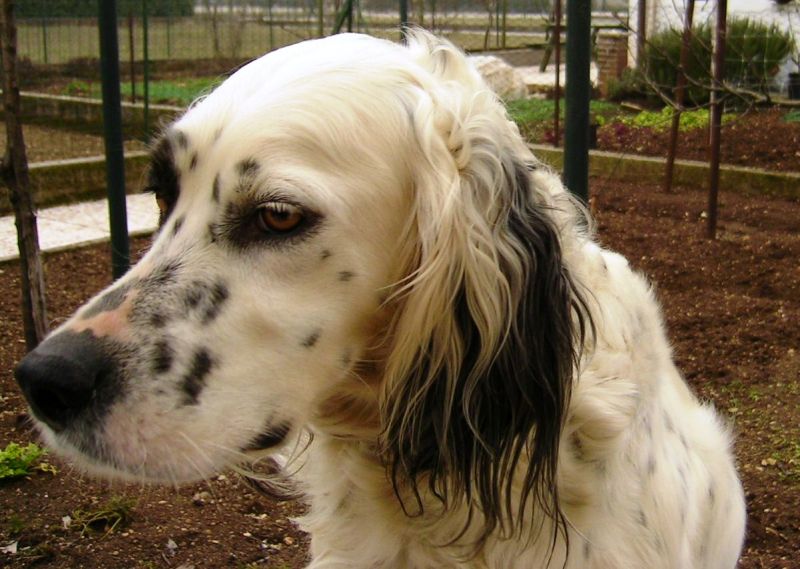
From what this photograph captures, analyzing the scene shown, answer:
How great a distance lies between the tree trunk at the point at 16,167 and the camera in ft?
12.1

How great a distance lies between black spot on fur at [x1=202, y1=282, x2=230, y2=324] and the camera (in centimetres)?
193

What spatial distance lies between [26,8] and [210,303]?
11.7 m

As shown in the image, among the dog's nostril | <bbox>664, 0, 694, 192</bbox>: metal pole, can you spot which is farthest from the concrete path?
the dog's nostril

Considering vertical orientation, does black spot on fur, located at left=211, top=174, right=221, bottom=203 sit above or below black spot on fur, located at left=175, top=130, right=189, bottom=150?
below

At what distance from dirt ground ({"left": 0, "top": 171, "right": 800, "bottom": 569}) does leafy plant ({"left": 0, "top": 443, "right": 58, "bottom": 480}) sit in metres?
0.04

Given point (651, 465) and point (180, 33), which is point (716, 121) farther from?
point (180, 33)

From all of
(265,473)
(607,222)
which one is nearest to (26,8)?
(607,222)

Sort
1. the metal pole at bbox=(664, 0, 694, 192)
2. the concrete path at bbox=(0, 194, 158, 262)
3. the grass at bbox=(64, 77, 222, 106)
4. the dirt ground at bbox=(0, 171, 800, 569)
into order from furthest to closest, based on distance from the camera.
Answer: the grass at bbox=(64, 77, 222, 106) < the metal pole at bbox=(664, 0, 694, 192) < the concrete path at bbox=(0, 194, 158, 262) < the dirt ground at bbox=(0, 171, 800, 569)

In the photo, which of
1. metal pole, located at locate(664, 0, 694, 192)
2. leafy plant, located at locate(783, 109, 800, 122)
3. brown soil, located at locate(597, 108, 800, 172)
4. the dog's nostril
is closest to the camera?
the dog's nostril

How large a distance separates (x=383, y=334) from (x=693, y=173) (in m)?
7.17

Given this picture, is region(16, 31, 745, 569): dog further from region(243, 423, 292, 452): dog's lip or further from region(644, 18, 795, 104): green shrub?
region(644, 18, 795, 104): green shrub

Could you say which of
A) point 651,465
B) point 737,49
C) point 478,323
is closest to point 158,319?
point 478,323

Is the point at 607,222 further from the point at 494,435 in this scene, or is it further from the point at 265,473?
the point at 494,435

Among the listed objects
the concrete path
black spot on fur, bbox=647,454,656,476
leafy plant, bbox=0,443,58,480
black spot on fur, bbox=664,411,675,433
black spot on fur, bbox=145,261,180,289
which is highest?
black spot on fur, bbox=145,261,180,289
